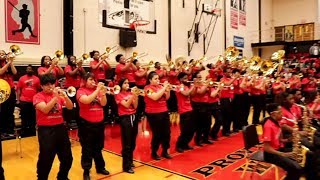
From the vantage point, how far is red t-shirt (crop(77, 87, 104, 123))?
4914mm

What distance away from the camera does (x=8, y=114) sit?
7469mm

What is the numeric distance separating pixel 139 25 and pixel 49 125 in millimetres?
7841

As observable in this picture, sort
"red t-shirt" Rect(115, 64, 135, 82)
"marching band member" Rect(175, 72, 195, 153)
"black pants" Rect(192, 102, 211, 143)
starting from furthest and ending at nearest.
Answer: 1. "red t-shirt" Rect(115, 64, 135, 82)
2. "black pants" Rect(192, 102, 211, 143)
3. "marching band member" Rect(175, 72, 195, 153)

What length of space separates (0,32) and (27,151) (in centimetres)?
330

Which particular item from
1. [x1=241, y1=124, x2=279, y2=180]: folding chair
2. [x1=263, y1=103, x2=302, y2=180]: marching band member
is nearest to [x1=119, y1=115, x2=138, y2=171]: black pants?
[x1=241, y1=124, x2=279, y2=180]: folding chair

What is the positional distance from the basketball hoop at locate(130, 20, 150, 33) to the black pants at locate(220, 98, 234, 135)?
15.1 ft

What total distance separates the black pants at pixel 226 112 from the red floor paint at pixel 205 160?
14.9 inches

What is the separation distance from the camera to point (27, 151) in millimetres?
6590

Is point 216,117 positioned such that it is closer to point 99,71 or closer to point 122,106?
point 122,106

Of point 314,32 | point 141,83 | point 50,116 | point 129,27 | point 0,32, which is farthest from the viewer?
point 314,32

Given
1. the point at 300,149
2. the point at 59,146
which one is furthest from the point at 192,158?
the point at 59,146

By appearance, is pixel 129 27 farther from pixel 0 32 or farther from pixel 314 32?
pixel 314 32

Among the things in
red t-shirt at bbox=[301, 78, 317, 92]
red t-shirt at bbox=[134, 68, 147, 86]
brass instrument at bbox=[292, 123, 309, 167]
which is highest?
red t-shirt at bbox=[134, 68, 147, 86]

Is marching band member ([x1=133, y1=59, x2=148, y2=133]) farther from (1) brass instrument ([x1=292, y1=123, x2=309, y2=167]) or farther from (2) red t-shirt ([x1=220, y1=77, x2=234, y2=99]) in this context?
(1) brass instrument ([x1=292, y1=123, x2=309, y2=167])
